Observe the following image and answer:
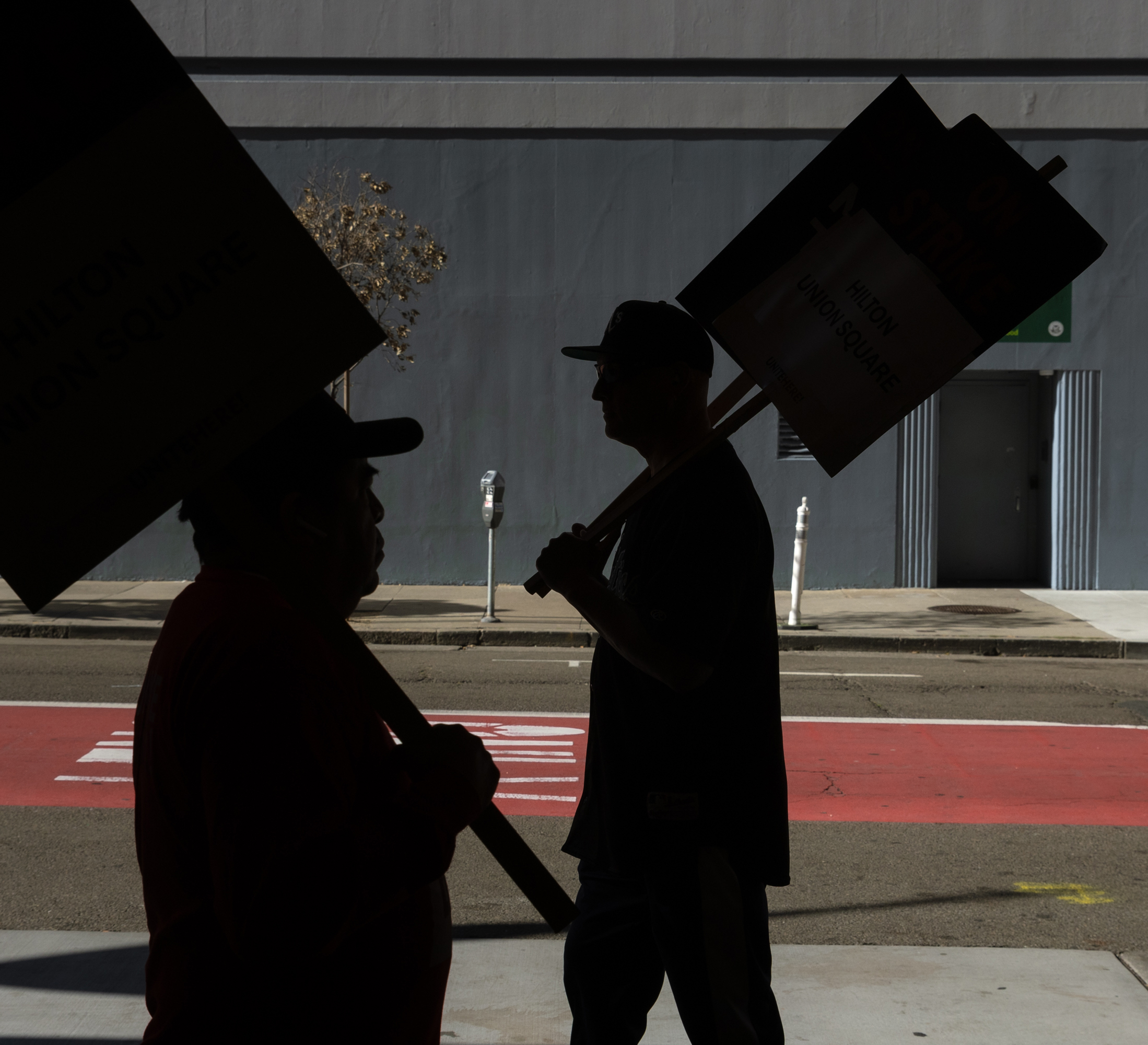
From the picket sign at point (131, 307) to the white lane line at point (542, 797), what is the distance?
518 centimetres

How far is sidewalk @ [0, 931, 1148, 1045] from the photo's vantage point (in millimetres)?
3896

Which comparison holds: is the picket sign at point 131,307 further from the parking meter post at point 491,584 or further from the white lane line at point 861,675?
the parking meter post at point 491,584

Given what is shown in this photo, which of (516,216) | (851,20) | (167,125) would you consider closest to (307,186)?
(516,216)

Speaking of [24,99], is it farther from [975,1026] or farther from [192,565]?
[192,565]

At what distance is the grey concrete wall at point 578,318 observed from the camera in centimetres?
1658

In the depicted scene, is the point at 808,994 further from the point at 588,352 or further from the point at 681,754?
the point at 588,352

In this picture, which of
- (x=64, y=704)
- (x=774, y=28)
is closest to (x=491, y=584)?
(x=64, y=704)

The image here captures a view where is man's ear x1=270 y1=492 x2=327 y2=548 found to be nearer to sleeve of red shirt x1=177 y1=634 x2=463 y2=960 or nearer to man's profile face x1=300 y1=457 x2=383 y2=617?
man's profile face x1=300 y1=457 x2=383 y2=617

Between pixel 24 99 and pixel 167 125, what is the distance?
0.17 metres

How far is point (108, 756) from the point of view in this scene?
7543 millimetres

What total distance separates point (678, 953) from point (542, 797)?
4181mm

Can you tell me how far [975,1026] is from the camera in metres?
3.97

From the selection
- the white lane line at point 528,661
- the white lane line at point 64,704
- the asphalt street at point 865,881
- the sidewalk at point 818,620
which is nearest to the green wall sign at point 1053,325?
the sidewalk at point 818,620

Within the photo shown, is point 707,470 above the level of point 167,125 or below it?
below
